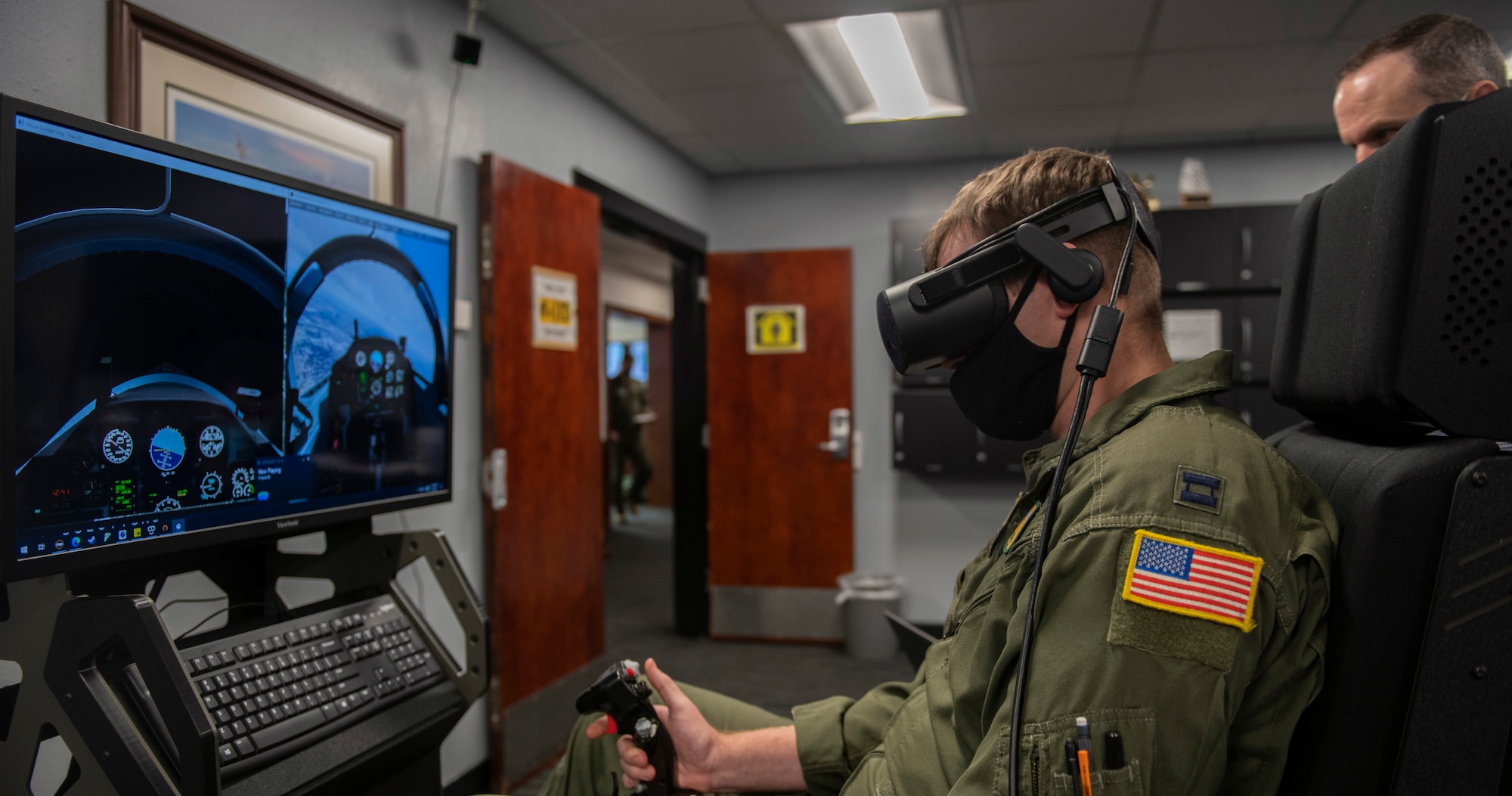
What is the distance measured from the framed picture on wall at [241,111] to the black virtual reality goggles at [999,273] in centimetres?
129

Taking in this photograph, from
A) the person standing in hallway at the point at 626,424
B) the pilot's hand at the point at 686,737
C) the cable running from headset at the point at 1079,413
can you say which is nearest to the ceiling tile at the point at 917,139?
the cable running from headset at the point at 1079,413

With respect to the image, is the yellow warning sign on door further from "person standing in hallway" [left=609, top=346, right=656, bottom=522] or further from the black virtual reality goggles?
"person standing in hallway" [left=609, top=346, right=656, bottom=522]

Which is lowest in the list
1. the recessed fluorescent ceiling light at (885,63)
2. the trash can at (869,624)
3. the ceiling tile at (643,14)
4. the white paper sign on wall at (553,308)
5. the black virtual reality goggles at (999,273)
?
the trash can at (869,624)

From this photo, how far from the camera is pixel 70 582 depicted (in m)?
Answer: 0.94

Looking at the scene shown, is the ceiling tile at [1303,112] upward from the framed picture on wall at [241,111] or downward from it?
upward

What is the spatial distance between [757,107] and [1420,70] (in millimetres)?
2365

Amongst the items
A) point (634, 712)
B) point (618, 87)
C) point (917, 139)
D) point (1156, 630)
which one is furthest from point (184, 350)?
point (917, 139)

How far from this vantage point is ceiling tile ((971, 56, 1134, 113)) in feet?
9.57

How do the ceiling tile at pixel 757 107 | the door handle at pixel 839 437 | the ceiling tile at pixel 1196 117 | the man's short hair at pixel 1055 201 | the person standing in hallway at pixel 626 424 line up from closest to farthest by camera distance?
the man's short hair at pixel 1055 201 < the ceiling tile at pixel 757 107 < the ceiling tile at pixel 1196 117 < the door handle at pixel 839 437 < the person standing in hallway at pixel 626 424

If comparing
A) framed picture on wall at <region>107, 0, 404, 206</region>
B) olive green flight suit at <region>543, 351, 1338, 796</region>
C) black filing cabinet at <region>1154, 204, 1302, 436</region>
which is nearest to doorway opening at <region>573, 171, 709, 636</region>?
framed picture on wall at <region>107, 0, 404, 206</region>

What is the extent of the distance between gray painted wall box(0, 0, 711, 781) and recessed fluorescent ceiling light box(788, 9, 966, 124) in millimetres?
891

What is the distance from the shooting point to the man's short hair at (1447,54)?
1316mm

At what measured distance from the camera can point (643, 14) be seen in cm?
247

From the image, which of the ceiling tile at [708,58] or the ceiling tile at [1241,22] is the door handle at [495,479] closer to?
Result: the ceiling tile at [708,58]
